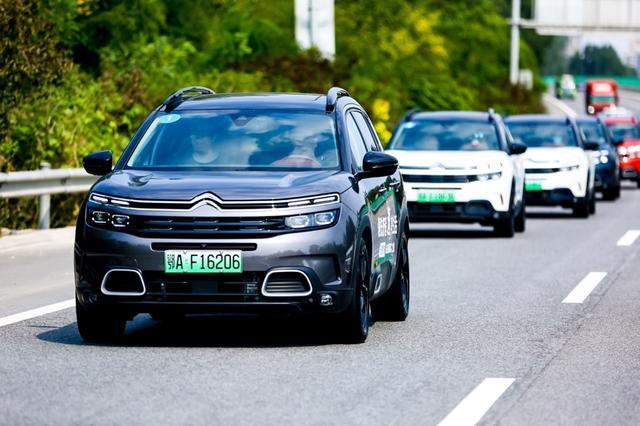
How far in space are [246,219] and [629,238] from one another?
1373 centimetres

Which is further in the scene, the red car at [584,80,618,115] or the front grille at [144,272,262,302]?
the red car at [584,80,618,115]

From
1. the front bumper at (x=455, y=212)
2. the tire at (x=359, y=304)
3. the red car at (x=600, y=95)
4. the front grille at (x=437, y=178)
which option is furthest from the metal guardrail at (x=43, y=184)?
the red car at (x=600, y=95)

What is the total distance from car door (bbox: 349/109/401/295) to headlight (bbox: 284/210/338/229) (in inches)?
30.6

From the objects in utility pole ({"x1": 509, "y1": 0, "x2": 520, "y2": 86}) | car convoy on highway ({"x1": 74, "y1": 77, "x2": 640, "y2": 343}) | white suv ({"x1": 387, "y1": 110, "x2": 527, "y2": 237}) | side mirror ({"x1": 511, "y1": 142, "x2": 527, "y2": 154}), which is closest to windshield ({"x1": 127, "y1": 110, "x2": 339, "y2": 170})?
car convoy on highway ({"x1": 74, "y1": 77, "x2": 640, "y2": 343})

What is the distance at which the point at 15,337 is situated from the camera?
35.1 feet

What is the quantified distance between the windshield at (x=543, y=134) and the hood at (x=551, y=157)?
1.90ft

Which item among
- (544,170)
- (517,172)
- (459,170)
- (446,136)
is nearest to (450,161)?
(459,170)

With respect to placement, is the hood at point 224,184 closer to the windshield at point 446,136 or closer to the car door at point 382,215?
the car door at point 382,215

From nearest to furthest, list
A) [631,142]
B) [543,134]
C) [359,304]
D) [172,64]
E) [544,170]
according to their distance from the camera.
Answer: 1. [359,304]
2. [544,170]
3. [543,134]
4. [172,64]
5. [631,142]

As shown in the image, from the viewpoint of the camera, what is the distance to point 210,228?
383 inches

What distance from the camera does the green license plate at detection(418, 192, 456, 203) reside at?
21875 mm

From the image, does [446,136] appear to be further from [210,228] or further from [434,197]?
[210,228]

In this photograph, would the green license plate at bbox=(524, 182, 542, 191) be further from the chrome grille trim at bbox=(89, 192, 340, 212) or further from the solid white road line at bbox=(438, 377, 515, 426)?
the solid white road line at bbox=(438, 377, 515, 426)

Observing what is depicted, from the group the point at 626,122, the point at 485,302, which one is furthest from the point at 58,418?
the point at 626,122
